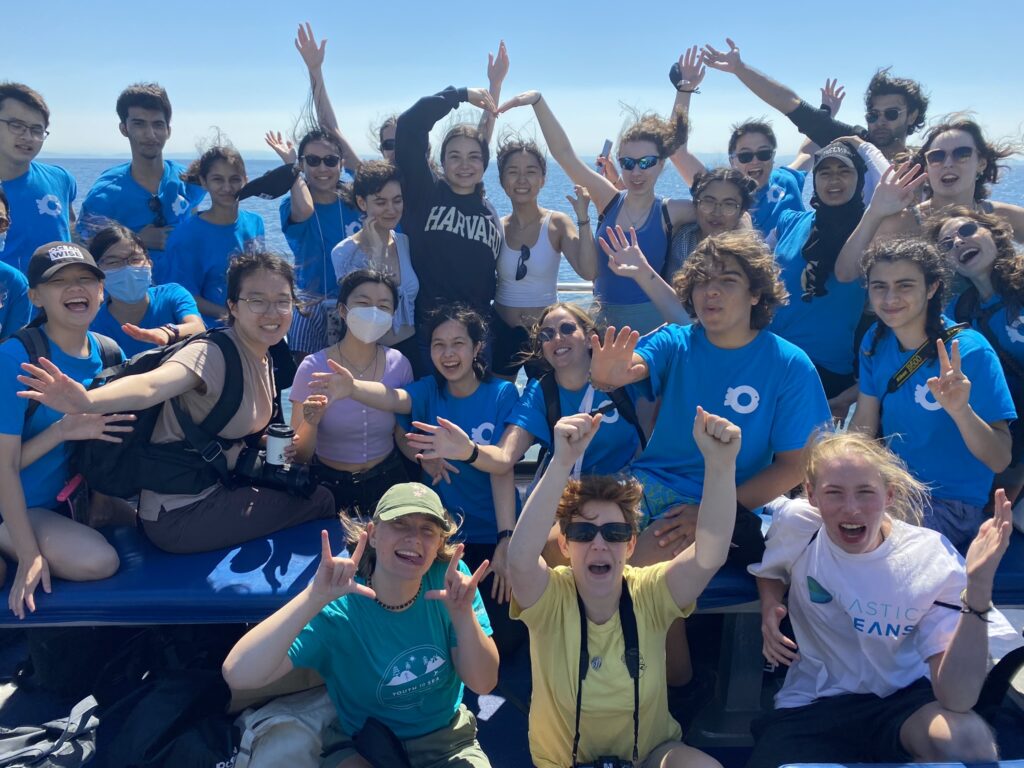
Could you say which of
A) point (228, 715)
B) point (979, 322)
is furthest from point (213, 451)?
point (979, 322)

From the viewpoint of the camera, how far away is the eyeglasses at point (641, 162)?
4.50 m

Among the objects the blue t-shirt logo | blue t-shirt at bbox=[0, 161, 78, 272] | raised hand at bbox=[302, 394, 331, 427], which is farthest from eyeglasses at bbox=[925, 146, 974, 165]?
blue t-shirt at bbox=[0, 161, 78, 272]

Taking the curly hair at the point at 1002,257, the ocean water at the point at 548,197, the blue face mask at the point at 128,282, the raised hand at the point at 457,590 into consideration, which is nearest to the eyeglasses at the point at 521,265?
the ocean water at the point at 548,197

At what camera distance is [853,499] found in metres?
2.64

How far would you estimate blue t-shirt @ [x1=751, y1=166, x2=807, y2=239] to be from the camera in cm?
472

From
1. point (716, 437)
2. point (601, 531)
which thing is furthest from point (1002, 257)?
point (601, 531)

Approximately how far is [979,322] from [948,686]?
6.23 ft

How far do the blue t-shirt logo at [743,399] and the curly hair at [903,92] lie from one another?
2697 millimetres

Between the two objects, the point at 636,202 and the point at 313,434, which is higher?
the point at 636,202

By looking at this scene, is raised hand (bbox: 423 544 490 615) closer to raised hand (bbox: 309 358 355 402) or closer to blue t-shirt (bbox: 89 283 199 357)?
raised hand (bbox: 309 358 355 402)

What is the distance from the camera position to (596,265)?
460 centimetres

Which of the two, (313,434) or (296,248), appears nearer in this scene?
(313,434)

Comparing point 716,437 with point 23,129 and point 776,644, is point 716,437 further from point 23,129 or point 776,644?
point 23,129

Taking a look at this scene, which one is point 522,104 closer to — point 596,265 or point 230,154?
point 596,265
